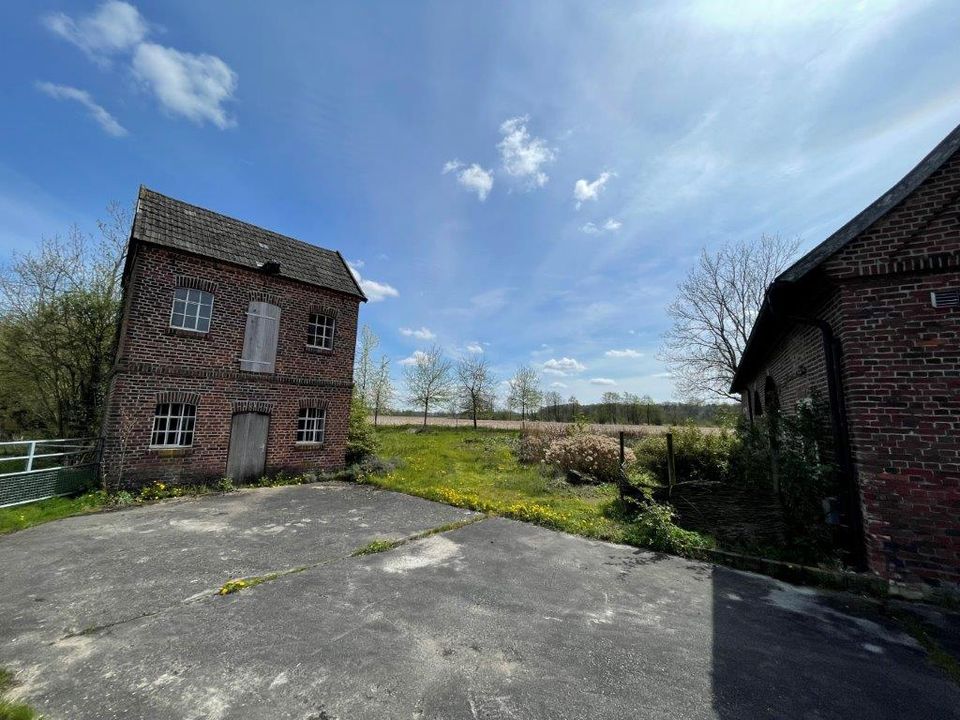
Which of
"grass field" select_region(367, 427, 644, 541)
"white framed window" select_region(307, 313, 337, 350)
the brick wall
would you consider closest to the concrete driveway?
"grass field" select_region(367, 427, 644, 541)

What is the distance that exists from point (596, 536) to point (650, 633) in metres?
3.21

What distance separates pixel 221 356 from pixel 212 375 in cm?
58

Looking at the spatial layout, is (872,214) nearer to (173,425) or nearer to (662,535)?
(662,535)

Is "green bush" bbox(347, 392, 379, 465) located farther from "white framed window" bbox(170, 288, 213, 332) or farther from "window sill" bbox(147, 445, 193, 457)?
"white framed window" bbox(170, 288, 213, 332)

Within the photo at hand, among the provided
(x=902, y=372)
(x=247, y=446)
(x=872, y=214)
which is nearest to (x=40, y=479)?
(x=247, y=446)

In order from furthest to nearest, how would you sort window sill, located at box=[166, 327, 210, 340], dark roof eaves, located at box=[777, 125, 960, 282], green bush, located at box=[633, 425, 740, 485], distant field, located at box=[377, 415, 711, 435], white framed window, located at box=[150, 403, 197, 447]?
distant field, located at box=[377, 415, 711, 435] < green bush, located at box=[633, 425, 740, 485] < window sill, located at box=[166, 327, 210, 340] < white framed window, located at box=[150, 403, 197, 447] < dark roof eaves, located at box=[777, 125, 960, 282]

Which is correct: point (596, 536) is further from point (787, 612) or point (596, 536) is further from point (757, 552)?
point (787, 612)

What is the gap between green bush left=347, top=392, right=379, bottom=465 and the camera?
14031 millimetres

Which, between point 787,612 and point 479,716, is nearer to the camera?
point 479,716

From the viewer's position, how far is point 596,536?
278 inches

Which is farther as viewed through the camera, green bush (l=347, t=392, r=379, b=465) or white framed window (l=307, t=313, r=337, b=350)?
green bush (l=347, t=392, r=379, b=465)

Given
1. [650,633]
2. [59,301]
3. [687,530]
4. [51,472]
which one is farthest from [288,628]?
[59,301]

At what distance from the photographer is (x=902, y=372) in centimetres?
493

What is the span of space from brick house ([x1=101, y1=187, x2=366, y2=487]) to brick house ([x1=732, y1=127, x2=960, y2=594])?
12692mm
